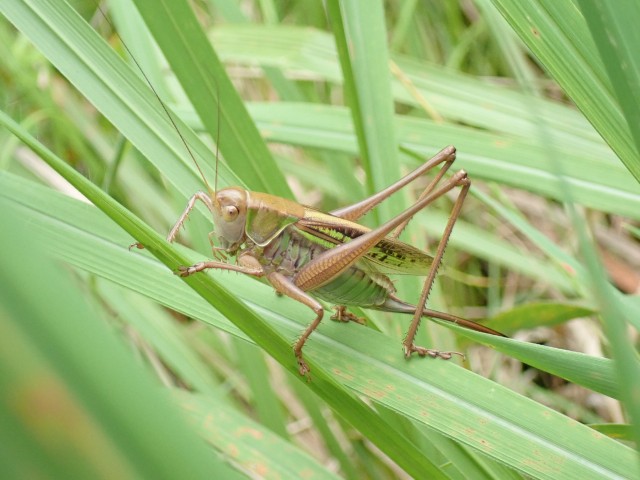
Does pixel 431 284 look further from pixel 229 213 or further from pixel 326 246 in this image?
pixel 229 213

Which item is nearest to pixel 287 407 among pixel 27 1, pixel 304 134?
pixel 304 134

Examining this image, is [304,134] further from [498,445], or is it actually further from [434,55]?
[434,55]

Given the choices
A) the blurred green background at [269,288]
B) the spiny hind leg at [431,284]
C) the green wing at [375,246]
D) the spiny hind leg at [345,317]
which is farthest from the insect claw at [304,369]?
the green wing at [375,246]

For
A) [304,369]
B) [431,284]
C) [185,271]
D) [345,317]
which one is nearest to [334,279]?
[345,317]

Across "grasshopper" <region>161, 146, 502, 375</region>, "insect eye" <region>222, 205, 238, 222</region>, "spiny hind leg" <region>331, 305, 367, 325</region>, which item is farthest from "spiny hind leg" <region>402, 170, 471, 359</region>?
"insect eye" <region>222, 205, 238, 222</region>

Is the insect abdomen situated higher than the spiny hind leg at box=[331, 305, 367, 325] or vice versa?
the insect abdomen

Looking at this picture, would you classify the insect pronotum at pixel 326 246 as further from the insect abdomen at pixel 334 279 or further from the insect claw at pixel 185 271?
the insect claw at pixel 185 271

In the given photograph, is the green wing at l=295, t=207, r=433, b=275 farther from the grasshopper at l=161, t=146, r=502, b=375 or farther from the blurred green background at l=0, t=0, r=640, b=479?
the blurred green background at l=0, t=0, r=640, b=479

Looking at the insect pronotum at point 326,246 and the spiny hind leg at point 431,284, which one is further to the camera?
the insect pronotum at point 326,246
